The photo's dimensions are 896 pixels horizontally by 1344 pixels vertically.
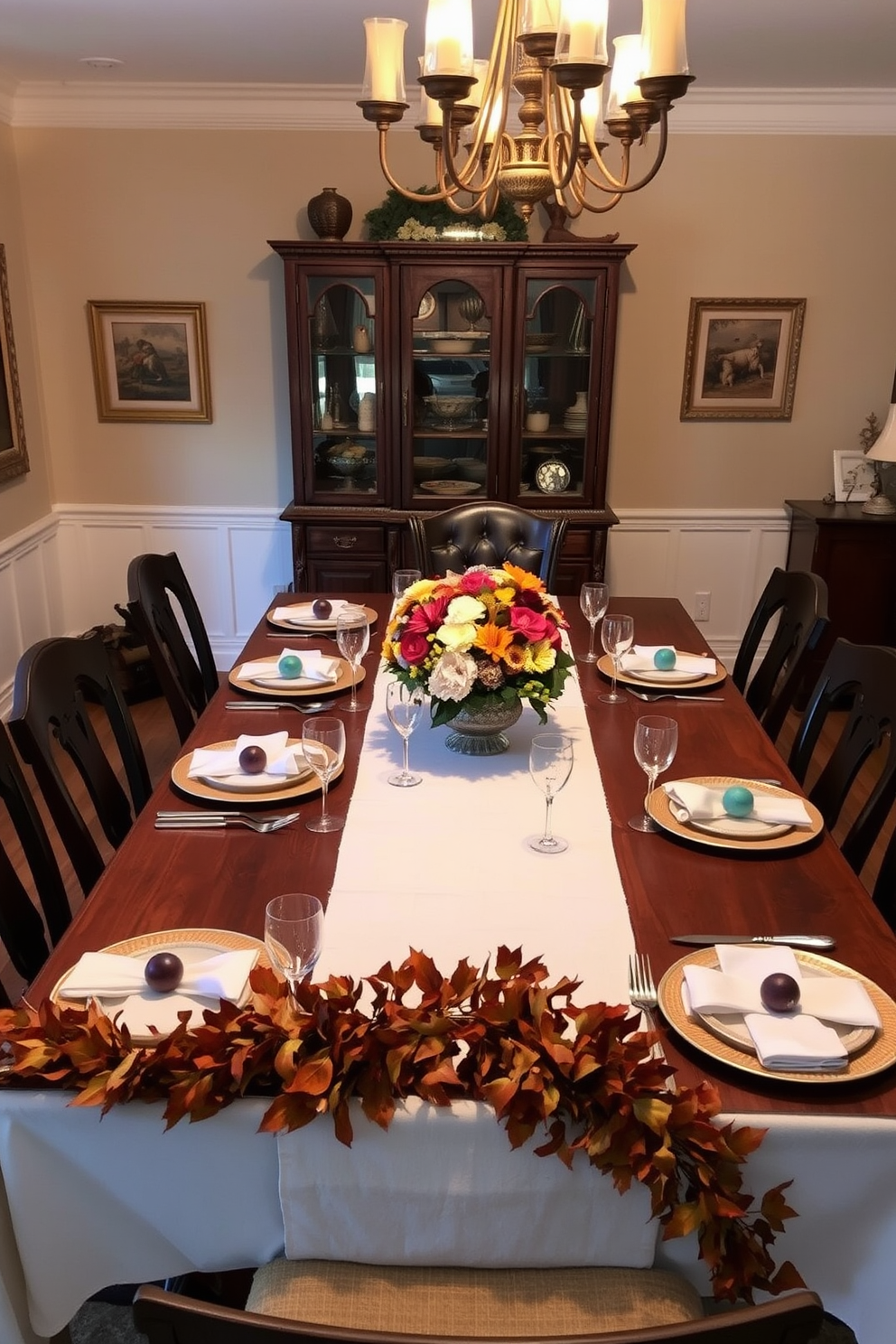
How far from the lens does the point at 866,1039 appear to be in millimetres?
1172

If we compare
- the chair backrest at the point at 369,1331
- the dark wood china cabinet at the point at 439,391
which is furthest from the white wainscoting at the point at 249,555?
the chair backrest at the point at 369,1331

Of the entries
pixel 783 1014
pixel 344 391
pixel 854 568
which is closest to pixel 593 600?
pixel 783 1014

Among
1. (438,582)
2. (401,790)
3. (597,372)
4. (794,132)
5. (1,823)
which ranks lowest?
(1,823)

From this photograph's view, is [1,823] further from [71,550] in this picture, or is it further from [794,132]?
[794,132]

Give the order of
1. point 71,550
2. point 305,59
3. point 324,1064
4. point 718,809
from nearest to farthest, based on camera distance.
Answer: point 324,1064, point 718,809, point 305,59, point 71,550

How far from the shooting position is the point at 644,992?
1260mm

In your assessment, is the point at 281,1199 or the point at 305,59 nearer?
the point at 281,1199

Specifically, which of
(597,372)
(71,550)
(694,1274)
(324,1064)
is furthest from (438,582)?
(71,550)

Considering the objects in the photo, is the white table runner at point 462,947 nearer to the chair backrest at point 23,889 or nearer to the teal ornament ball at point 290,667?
the teal ornament ball at point 290,667

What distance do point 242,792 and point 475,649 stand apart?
18.4 inches

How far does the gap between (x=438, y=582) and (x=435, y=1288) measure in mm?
1179

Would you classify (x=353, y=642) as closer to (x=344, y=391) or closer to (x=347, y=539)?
(x=347, y=539)

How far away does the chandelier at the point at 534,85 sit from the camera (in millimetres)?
1560

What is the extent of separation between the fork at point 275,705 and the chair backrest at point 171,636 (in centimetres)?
27
